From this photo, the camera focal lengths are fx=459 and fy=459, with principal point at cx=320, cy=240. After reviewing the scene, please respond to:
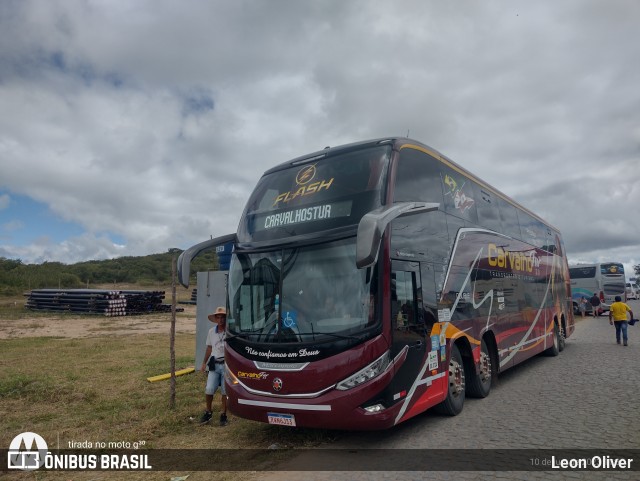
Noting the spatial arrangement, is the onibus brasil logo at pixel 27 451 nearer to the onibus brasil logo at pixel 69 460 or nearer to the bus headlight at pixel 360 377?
the onibus brasil logo at pixel 69 460

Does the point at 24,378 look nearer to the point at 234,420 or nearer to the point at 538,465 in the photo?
the point at 234,420

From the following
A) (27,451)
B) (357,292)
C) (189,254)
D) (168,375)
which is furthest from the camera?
(168,375)

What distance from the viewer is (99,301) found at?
3388 cm

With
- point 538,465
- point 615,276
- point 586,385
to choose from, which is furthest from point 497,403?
point 615,276

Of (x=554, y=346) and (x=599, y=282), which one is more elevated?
(x=599, y=282)

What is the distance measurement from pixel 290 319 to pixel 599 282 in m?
33.1

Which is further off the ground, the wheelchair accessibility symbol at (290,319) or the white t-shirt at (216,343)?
the wheelchair accessibility symbol at (290,319)

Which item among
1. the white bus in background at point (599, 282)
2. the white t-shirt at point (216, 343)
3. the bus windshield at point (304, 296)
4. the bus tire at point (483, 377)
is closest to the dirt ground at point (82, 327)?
the white t-shirt at point (216, 343)

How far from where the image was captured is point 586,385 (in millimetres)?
9055

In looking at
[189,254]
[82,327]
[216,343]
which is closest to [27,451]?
[216,343]

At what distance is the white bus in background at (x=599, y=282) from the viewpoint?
106 ft

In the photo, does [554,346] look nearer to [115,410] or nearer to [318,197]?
[318,197]

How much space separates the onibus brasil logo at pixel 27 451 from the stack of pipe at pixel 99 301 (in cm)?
2861

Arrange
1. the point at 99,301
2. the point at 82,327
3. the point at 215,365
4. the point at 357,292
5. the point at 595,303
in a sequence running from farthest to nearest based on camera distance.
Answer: the point at 99,301 < the point at 595,303 < the point at 82,327 < the point at 215,365 < the point at 357,292
